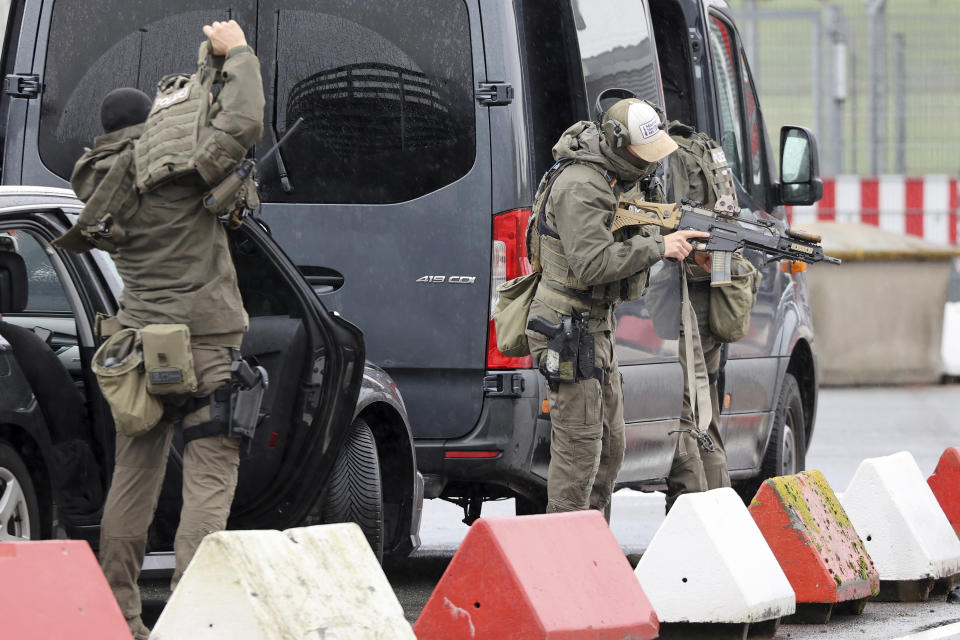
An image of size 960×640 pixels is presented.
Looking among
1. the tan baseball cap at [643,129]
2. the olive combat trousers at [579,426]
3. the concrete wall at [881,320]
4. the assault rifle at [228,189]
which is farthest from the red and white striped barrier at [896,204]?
the assault rifle at [228,189]

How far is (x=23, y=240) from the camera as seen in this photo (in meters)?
6.17

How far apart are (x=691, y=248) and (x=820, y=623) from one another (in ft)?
4.29

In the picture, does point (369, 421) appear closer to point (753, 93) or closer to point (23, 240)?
point (23, 240)

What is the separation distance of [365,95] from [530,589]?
2470mm

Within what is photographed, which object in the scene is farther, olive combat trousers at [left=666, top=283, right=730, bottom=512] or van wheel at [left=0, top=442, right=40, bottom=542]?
olive combat trousers at [left=666, top=283, right=730, bottom=512]

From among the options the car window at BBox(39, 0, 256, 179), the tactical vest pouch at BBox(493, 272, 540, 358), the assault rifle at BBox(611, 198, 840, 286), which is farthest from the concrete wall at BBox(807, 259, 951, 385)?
the tactical vest pouch at BBox(493, 272, 540, 358)

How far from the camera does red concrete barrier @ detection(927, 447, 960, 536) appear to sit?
25.9ft

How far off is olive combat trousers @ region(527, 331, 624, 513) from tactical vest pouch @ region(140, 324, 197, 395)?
5.05ft

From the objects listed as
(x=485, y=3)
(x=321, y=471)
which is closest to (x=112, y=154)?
(x=321, y=471)

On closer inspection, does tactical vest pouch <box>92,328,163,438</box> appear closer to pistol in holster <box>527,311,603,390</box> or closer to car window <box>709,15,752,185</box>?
pistol in holster <box>527,311,603,390</box>

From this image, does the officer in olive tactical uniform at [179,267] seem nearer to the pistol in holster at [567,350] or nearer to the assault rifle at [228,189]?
the assault rifle at [228,189]

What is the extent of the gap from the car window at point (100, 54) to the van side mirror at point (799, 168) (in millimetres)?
2899

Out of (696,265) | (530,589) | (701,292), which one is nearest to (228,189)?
(530,589)

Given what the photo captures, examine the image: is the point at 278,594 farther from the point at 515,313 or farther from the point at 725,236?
the point at 725,236
